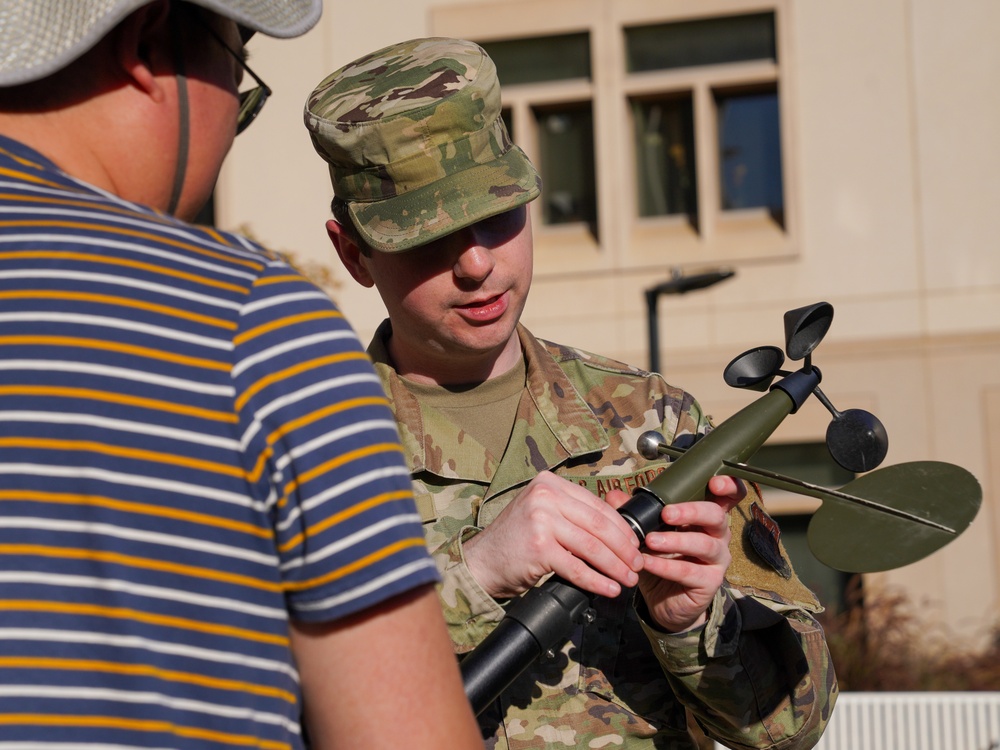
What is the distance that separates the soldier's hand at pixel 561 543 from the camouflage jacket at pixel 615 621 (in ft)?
0.37

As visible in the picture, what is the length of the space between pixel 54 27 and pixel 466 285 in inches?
47.0

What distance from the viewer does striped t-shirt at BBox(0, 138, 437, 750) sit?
111 cm

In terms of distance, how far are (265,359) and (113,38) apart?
1.23ft

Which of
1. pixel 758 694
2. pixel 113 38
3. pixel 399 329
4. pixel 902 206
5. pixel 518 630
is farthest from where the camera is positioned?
pixel 902 206

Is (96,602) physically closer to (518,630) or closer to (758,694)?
(518,630)

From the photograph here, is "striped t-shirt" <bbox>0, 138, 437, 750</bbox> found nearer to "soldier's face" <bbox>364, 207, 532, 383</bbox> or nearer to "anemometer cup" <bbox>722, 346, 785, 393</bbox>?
"anemometer cup" <bbox>722, 346, 785, 393</bbox>

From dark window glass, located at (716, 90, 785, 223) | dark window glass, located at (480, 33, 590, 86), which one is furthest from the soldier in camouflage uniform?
dark window glass, located at (480, 33, 590, 86)

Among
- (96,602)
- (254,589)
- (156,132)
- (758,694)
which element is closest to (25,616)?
(96,602)

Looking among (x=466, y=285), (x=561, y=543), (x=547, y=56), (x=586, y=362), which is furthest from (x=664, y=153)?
(x=561, y=543)

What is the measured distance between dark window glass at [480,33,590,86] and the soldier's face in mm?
9720

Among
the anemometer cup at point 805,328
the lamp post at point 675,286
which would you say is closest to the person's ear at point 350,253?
the anemometer cup at point 805,328

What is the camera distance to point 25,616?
110cm

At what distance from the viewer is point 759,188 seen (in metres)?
11.7

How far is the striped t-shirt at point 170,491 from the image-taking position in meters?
1.11
